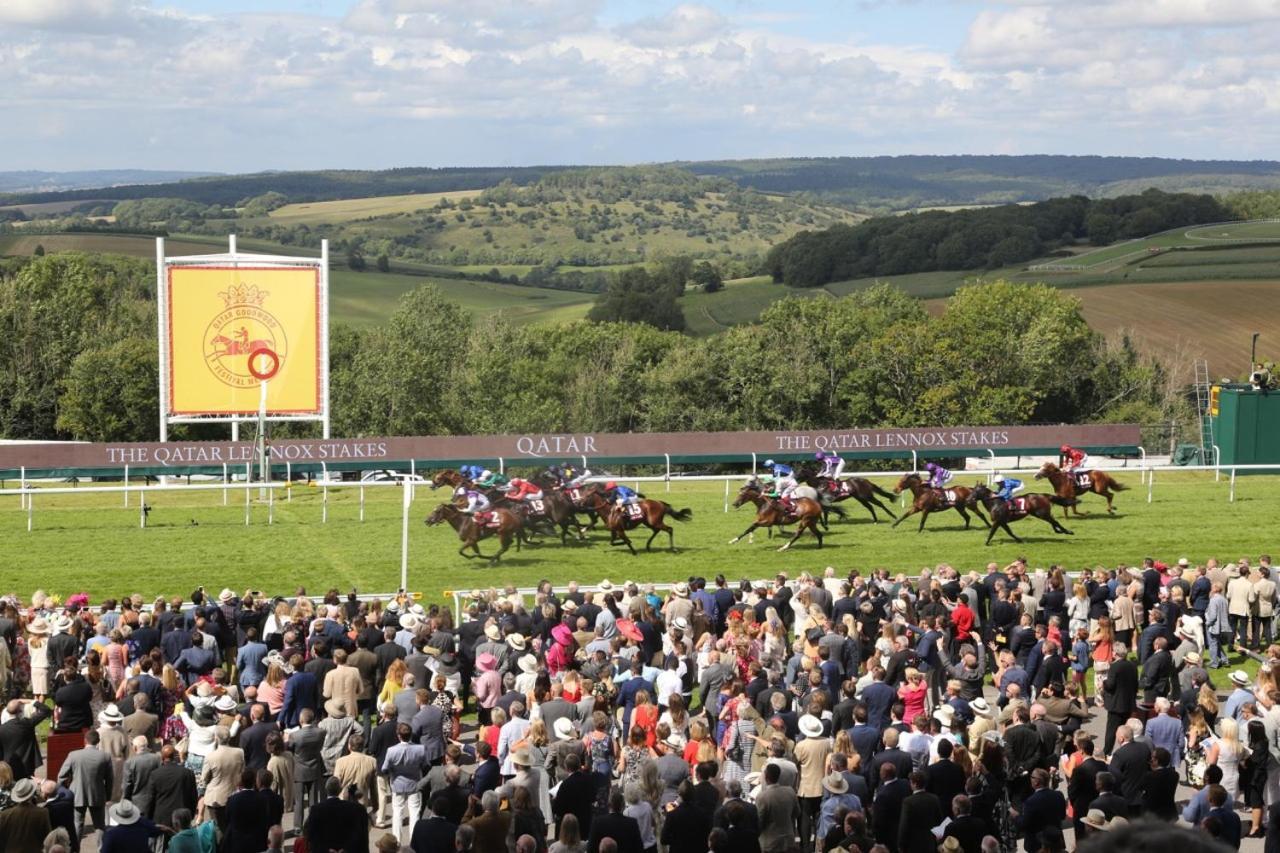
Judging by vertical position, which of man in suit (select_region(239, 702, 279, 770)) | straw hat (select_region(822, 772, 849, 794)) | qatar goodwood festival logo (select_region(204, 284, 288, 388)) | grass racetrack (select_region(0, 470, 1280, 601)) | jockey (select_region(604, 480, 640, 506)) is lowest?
grass racetrack (select_region(0, 470, 1280, 601))

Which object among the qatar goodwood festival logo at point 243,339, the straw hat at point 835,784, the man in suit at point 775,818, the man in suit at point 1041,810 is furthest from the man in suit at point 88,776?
the qatar goodwood festival logo at point 243,339

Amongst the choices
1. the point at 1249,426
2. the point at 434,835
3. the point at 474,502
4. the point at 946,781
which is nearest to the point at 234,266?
the point at 474,502

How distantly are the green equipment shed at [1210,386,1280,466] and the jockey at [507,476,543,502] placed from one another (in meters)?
16.0

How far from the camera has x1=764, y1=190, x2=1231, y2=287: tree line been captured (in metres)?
102

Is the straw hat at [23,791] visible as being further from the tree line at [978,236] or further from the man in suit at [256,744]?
the tree line at [978,236]

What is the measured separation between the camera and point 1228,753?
32.9 feet

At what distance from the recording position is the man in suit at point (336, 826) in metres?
8.08

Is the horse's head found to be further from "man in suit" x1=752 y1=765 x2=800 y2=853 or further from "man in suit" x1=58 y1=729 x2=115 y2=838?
"man in suit" x1=58 y1=729 x2=115 y2=838

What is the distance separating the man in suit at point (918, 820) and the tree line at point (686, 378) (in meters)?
36.6

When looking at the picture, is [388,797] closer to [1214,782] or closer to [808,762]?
[808,762]

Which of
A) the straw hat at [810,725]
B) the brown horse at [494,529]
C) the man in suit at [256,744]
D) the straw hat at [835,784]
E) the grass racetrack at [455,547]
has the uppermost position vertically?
the straw hat at [810,725]

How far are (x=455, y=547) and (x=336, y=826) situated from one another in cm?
1441

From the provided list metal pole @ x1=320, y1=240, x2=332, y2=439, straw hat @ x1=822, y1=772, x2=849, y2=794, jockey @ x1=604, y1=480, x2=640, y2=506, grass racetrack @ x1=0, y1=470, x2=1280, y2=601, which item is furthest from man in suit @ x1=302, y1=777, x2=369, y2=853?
metal pole @ x1=320, y1=240, x2=332, y2=439

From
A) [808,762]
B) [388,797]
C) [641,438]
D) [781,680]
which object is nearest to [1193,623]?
[781,680]
